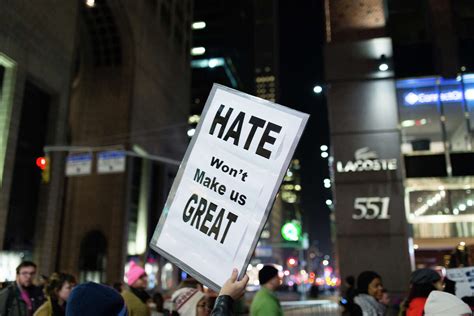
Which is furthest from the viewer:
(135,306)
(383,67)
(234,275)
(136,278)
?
(383,67)

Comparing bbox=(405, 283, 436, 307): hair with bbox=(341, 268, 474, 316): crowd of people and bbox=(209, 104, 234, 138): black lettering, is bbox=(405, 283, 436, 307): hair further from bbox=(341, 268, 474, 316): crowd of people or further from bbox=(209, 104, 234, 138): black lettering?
bbox=(209, 104, 234, 138): black lettering

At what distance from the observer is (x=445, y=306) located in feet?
10.7

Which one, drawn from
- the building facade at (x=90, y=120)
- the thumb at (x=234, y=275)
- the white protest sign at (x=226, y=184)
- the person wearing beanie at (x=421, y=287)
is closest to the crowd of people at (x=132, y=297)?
the white protest sign at (x=226, y=184)

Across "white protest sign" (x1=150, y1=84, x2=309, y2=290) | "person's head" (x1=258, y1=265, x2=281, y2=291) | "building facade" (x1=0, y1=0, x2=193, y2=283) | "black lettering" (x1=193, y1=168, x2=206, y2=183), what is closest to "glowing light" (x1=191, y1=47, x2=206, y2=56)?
"building facade" (x1=0, y1=0, x2=193, y2=283)

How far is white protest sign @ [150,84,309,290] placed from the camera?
8.66 ft

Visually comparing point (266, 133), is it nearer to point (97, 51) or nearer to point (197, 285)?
point (197, 285)

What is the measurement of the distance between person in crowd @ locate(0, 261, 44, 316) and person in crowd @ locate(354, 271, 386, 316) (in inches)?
168

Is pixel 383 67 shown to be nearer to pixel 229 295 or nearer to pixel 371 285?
pixel 371 285

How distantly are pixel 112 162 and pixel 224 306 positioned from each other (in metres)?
20.2

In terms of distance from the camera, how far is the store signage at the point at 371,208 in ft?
45.9

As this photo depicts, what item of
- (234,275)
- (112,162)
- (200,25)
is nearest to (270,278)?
(234,275)

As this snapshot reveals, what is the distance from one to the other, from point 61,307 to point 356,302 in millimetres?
3407

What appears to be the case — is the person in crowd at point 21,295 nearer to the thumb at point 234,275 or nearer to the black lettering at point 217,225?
the black lettering at point 217,225

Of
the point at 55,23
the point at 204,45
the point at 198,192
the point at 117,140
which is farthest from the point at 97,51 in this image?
the point at 204,45
